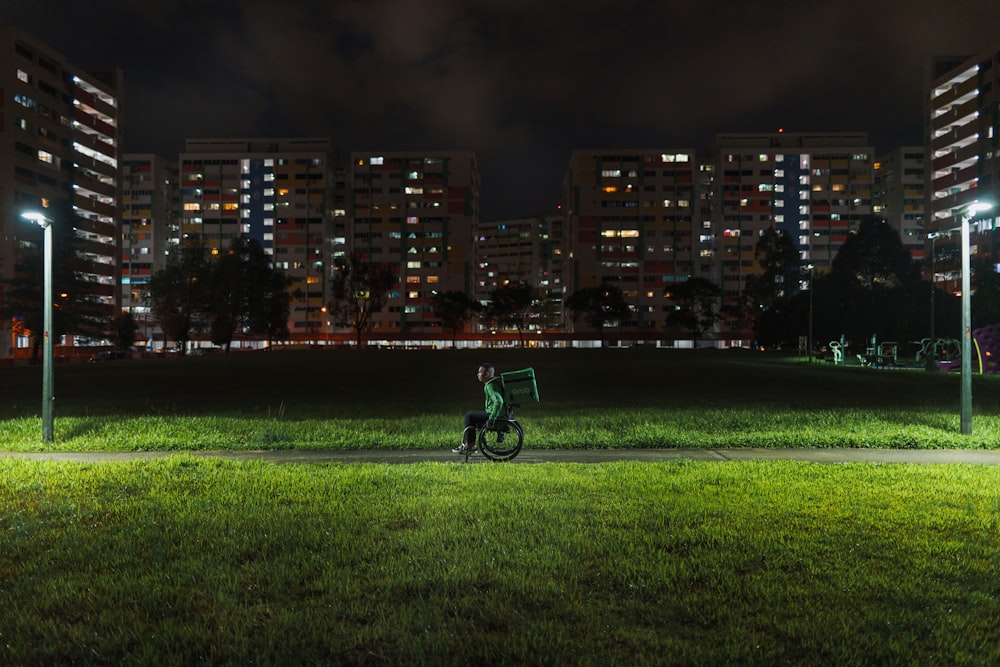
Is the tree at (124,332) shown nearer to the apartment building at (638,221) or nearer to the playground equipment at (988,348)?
the playground equipment at (988,348)

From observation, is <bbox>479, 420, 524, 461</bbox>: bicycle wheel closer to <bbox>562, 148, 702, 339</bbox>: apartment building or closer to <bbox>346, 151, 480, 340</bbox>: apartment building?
<bbox>562, 148, 702, 339</bbox>: apartment building

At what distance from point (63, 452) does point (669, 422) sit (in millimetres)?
13494

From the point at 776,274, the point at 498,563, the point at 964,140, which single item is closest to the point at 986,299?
the point at 776,274

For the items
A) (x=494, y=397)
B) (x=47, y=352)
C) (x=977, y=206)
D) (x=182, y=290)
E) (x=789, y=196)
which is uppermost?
(x=789, y=196)

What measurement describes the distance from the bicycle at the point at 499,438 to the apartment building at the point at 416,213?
492ft

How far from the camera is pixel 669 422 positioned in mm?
16062

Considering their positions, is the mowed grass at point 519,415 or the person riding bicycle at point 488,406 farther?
the mowed grass at point 519,415

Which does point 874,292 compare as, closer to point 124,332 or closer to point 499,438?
point 499,438

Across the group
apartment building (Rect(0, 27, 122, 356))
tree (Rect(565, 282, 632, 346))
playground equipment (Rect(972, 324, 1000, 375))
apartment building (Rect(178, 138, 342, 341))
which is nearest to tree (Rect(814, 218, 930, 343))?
playground equipment (Rect(972, 324, 1000, 375))

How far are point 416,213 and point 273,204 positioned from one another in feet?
117

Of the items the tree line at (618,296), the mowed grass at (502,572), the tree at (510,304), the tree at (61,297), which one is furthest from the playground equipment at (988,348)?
the tree at (510,304)

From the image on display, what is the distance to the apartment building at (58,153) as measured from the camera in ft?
288

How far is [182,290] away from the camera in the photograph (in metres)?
80.7

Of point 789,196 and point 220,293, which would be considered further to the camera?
point 789,196
